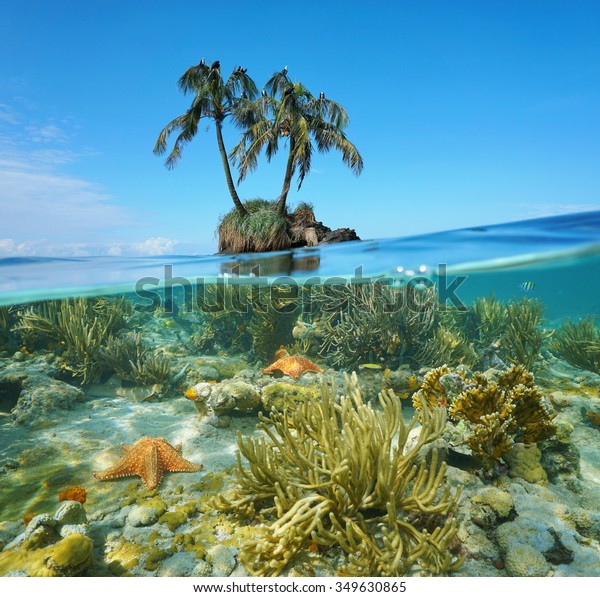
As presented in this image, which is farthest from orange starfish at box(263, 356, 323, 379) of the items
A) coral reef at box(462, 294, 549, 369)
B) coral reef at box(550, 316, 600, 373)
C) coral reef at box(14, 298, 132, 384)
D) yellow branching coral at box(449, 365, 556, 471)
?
coral reef at box(550, 316, 600, 373)

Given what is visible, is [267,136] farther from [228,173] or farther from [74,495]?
[74,495]

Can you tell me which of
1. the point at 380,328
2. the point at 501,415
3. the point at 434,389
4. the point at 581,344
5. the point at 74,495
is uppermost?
the point at 380,328

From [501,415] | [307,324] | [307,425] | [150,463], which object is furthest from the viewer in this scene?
[307,324]

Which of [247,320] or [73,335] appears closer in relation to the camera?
[73,335]

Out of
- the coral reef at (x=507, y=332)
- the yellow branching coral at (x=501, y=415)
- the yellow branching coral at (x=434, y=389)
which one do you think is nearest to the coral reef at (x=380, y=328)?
the coral reef at (x=507, y=332)

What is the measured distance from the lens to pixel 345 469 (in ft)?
10.5

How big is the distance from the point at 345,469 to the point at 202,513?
1830 millimetres

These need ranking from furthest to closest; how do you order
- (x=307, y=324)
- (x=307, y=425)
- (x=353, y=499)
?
(x=307, y=324)
(x=307, y=425)
(x=353, y=499)

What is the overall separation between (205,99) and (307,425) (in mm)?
17988

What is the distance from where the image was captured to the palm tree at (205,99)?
58.3ft

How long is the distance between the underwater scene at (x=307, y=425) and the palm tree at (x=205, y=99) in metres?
7.88

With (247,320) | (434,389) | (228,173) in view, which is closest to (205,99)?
(228,173)

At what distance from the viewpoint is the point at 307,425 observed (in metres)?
4.06
